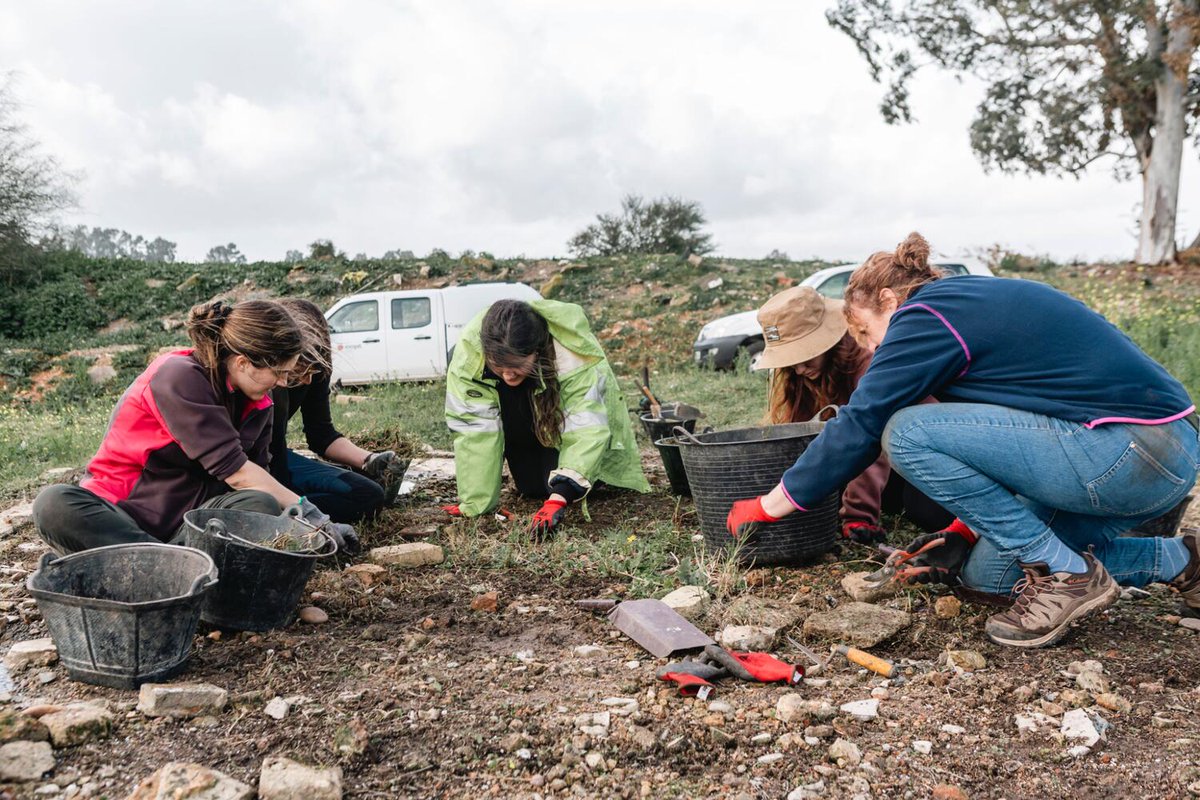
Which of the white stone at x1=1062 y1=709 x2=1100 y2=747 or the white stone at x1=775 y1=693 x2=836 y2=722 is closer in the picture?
the white stone at x1=1062 y1=709 x2=1100 y2=747

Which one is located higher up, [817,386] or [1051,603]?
[817,386]

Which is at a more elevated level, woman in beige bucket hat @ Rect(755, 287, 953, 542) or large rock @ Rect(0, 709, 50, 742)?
woman in beige bucket hat @ Rect(755, 287, 953, 542)

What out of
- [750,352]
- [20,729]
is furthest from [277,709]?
[750,352]

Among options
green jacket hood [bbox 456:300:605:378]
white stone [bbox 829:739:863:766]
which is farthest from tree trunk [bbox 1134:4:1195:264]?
white stone [bbox 829:739:863:766]

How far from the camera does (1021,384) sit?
2.51m

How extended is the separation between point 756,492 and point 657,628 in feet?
2.39

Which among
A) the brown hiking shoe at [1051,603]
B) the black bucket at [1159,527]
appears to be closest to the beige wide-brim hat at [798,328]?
the brown hiking shoe at [1051,603]

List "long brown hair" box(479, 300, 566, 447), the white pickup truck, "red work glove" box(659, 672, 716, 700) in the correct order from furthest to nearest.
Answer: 1. the white pickup truck
2. "long brown hair" box(479, 300, 566, 447)
3. "red work glove" box(659, 672, 716, 700)

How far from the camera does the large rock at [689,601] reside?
286cm

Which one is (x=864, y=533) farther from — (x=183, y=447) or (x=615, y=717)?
(x=183, y=447)

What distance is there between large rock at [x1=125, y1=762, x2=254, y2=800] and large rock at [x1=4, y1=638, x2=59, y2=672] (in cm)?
99

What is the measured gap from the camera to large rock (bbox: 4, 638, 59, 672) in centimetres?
250

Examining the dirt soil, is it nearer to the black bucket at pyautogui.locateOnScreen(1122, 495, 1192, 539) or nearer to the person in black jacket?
the black bucket at pyautogui.locateOnScreen(1122, 495, 1192, 539)

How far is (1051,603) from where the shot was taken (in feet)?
8.26
